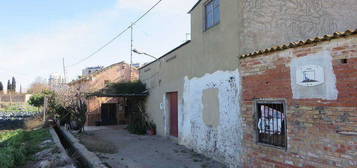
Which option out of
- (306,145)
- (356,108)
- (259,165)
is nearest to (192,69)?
(259,165)

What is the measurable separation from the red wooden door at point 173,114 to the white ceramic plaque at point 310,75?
7270mm

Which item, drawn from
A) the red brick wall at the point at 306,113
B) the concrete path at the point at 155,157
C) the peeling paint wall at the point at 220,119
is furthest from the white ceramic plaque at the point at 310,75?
the concrete path at the point at 155,157

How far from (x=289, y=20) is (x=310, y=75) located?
9.85ft

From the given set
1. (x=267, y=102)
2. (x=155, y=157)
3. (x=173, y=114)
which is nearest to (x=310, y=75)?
(x=267, y=102)

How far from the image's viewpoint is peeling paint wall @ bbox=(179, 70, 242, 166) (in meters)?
6.84

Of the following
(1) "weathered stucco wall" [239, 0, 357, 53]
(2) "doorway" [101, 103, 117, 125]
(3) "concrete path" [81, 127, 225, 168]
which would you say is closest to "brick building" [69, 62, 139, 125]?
(2) "doorway" [101, 103, 117, 125]

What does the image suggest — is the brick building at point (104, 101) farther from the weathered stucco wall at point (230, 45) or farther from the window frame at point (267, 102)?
the window frame at point (267, 102)

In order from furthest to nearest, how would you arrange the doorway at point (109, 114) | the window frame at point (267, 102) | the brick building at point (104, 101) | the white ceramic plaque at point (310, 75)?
the doorway at point (109, 114) → the brick building at point (104, 101) → the window frame at point (267, 102) → the white ceramic plaque at point (310, 75)

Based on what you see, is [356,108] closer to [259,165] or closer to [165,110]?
[259,165]

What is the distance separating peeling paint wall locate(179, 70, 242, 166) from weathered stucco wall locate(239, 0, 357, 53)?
3.80 ft

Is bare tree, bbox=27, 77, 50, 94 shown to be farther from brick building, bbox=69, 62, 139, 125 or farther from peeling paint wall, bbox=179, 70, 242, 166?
peeling paint wall, bbox=179, 70, 242, 166

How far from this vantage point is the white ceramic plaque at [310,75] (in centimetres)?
461

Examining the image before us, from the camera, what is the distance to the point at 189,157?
8547mm

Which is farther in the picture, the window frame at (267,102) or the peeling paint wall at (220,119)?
the peeling paint wall at (220,119)
